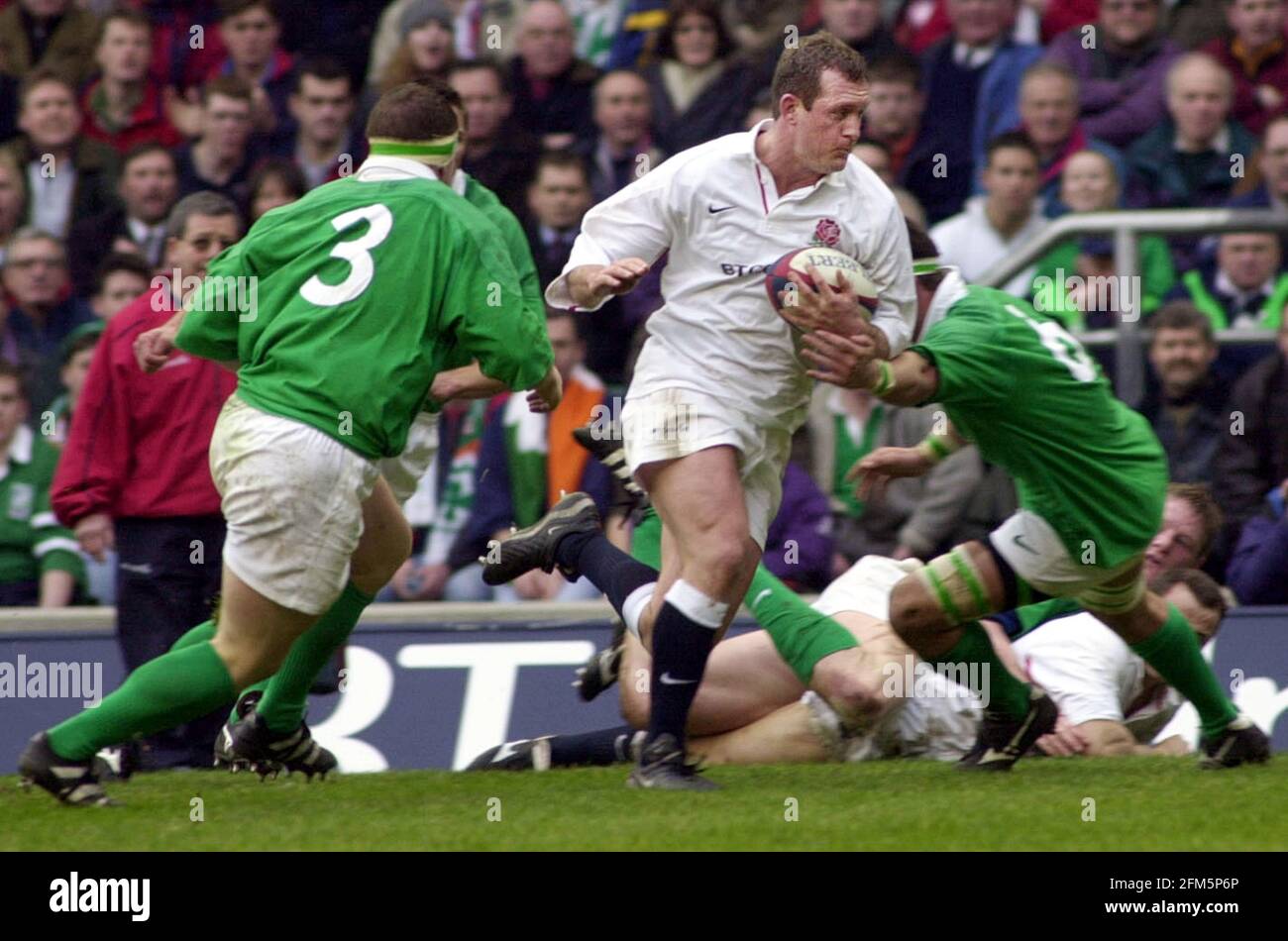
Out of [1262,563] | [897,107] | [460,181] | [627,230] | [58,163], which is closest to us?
[627,230]

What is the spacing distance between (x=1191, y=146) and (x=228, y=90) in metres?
4.62

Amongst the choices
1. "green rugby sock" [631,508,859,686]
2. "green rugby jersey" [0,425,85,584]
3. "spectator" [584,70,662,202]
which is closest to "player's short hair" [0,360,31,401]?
"green rugby jersey" [0,425,85,584]

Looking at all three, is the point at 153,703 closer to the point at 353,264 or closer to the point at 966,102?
the point at 353,264

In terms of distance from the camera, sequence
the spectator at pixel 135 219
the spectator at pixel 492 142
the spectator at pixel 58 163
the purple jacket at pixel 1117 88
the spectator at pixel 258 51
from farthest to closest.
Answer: the spectator at pixel 258 51, the spectator at pixel 58 163, the spectator at pixel 135 219, the spectator at pixel 492 142, the purple jacket at pixel 1117 88

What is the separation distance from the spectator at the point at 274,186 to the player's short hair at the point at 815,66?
421cm

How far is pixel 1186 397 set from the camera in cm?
918

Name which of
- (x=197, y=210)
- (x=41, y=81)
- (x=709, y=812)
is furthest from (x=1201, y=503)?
(x=41, y=81)

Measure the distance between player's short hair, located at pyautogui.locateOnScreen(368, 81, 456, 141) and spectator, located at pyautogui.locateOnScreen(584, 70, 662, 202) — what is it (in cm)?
403

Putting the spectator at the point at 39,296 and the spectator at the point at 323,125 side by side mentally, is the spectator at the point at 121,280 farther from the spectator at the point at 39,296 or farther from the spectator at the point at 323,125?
the spectator at the point at 323,125

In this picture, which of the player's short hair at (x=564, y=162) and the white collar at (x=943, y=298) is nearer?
the white collar at (x=943, y=298)

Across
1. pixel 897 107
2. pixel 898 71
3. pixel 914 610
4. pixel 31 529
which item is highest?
pixel 898 71

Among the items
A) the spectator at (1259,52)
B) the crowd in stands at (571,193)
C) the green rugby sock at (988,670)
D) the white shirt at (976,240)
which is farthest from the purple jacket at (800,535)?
the spectator at (1259,52)

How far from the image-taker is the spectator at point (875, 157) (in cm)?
983

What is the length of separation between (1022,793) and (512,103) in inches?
216
